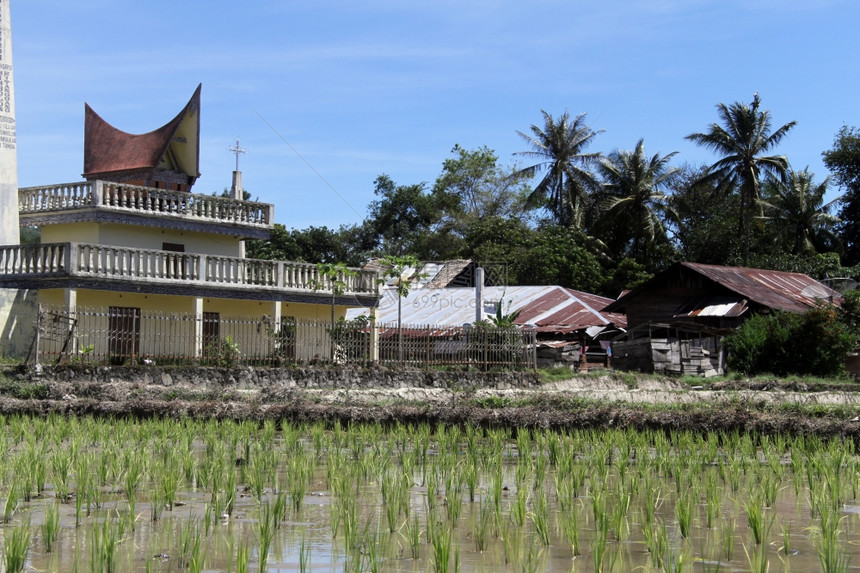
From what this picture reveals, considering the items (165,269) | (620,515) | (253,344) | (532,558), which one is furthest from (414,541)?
(165,269)

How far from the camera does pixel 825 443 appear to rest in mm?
11688

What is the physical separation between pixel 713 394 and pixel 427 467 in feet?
36.7

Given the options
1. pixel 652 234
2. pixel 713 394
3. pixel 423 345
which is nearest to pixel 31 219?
pixel 423 345

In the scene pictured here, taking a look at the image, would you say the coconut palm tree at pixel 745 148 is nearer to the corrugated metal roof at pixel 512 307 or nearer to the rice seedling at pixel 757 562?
the corrugated metal roof at pixel 512 307

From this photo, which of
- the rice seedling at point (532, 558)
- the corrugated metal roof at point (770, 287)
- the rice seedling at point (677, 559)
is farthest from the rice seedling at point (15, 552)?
the corrugated metal roof at point (770, 287)

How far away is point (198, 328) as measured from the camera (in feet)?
82.3

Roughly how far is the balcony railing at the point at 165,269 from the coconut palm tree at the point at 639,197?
68.8ft

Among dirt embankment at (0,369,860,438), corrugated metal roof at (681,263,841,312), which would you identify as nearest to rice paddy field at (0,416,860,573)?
dirt embankment at (0,369,860,438)

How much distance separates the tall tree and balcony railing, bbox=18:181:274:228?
31.7m

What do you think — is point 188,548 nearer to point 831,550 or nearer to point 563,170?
point 831,550

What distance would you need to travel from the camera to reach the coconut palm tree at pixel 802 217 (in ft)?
154

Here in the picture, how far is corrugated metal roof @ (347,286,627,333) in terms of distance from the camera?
33081mm

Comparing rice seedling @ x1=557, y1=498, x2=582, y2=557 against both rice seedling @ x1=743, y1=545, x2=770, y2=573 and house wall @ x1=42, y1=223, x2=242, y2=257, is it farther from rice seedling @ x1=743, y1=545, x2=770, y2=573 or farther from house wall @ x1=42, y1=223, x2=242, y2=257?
house wall @ x1=42, y1=223, x2=242, y2=257

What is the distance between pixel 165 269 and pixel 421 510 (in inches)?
745
